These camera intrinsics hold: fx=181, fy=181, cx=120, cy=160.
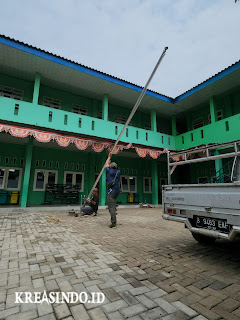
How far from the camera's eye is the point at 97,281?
2.45 m

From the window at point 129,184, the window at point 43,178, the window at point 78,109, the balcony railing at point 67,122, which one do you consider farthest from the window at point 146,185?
the window at point 78,109

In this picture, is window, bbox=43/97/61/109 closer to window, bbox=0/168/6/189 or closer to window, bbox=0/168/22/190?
window, bbox=0/168/22/190

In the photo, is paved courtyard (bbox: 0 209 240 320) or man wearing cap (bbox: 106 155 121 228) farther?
man wearing cap (bbox: 106 155 121 228)

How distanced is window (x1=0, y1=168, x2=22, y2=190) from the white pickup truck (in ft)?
36.0

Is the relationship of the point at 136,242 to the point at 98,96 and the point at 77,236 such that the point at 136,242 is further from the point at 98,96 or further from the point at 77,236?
the point at 98,96

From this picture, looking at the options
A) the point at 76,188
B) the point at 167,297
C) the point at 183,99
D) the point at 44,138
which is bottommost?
the point at 167,297

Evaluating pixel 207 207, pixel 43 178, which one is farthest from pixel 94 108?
pixel 207 207

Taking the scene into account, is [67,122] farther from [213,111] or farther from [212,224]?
[213,111]

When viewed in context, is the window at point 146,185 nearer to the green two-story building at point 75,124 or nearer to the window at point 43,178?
the green two-story building at point 75,124

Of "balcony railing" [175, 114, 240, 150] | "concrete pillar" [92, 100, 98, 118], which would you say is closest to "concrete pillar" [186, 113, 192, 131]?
"balcony railing" [175, 114, 240, 150]

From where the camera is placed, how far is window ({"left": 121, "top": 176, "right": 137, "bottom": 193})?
15.2 metres

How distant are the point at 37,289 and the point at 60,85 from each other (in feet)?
40.8

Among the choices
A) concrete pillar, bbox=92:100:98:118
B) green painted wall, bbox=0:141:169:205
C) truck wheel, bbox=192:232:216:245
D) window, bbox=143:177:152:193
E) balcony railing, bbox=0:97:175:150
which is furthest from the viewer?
window, bbox=143:177:152:193

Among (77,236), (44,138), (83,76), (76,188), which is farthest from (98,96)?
(77,236)
